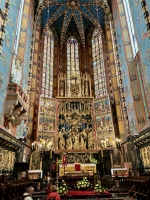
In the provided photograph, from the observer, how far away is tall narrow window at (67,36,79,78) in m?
23.3

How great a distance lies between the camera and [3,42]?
9695 mm

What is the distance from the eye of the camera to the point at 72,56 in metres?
24.4

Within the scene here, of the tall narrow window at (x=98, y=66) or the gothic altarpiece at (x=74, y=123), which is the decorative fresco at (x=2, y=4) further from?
the tall narrow window at (x=98, y=66)

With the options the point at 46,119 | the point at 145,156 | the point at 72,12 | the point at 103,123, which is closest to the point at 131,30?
the point at 103,123

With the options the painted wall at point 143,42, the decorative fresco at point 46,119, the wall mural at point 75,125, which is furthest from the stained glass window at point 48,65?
the painted wall at point 143,42

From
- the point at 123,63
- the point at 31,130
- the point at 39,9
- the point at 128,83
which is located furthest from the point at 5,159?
the point at 39,9

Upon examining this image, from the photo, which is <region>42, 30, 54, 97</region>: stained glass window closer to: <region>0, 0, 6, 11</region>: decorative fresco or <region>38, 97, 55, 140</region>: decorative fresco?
<region>38, 97, 55, 140</region>: decorative fresco

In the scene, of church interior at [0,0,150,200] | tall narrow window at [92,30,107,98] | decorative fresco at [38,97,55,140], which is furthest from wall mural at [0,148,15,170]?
tall narrow window at [92,30,107,98]

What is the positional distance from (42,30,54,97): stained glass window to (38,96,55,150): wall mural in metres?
2.63

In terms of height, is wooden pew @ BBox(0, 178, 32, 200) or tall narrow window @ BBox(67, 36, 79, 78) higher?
tall narrow window @ BBox(67, 36, 79, 78)

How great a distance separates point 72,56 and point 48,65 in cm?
390

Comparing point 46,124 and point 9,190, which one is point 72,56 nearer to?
point 46,124

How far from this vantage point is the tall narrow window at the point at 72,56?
23344mm

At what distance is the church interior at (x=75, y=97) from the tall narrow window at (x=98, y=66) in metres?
0.13
